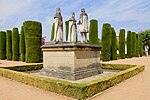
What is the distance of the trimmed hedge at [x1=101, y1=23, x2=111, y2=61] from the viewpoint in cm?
2517

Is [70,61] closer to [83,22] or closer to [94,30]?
[83,22]

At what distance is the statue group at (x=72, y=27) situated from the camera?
11523mm

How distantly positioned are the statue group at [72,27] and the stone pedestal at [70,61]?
965 mm

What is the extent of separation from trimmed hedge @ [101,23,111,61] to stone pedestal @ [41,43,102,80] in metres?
13.0

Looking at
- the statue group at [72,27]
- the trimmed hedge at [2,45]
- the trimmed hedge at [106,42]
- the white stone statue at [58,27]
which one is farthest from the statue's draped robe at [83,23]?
the trimmed hedge at [2,45]

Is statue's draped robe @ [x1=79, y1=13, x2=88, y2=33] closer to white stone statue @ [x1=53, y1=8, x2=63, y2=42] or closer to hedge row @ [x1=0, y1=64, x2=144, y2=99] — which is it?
white stone statue @ [x1=53, y1=8, x2=63, y2=42]

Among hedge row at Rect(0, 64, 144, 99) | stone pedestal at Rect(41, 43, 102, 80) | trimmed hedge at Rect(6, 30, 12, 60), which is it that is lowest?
hedge row at Rect(0, 64, 144, 99)

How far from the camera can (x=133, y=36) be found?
3469 centimetres

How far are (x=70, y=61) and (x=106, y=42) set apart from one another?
15768 millimetres

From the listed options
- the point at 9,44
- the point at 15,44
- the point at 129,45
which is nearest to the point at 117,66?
the point at 15,44

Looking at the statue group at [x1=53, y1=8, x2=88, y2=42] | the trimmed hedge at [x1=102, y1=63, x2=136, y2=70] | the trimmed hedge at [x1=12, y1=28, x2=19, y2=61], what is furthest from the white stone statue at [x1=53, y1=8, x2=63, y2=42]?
the trimmed hedge at [x1=12, y1=28, x2=19, y2=61]

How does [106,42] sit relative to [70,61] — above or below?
above

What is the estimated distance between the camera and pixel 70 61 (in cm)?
1035

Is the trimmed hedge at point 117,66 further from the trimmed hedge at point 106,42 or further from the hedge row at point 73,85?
the trimmed hedge at point 106,42
